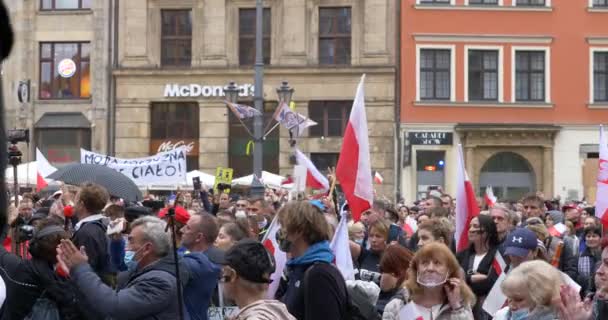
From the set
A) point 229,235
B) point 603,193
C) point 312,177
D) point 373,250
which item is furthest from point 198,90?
point 229,235

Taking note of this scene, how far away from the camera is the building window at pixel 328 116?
125ft

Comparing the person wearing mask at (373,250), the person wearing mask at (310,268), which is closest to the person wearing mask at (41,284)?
the person wearing mask at (310,268)

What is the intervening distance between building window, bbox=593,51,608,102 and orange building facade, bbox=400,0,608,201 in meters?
0.04

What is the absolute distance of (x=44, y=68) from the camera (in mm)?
39031

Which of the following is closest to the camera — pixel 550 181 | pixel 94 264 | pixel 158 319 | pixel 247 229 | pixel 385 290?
pixel 158 319

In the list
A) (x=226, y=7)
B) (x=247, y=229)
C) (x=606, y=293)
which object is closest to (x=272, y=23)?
(x=226, y=7)

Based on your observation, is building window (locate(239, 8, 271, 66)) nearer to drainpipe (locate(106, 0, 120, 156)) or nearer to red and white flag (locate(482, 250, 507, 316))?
drainpipe (locate(106, 0, 120, 156))

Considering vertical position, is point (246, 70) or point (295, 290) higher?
point (246, 70)

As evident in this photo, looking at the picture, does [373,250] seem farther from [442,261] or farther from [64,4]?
[64,4]

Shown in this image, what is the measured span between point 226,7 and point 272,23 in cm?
173

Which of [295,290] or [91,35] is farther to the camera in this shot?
[91,35]

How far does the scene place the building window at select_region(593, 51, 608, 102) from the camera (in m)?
38.9

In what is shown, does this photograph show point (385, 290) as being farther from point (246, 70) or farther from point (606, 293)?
point (246, 70)

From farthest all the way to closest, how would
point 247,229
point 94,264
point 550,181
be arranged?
point 550,181
point 247,229
point 94,264
